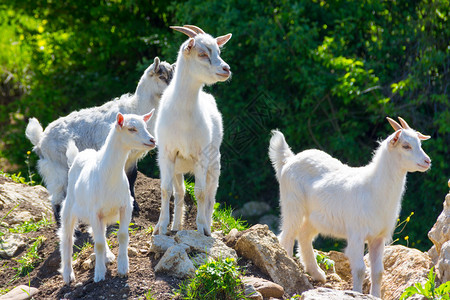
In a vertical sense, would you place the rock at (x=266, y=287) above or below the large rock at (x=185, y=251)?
below

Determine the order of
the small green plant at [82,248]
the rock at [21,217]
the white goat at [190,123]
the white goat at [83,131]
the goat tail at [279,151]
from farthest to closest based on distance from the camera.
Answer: the white goat at [83,131], the rock at [21,217], the goat tail at [279,151], the small green plant at [82,248], the white goat at [190,123]

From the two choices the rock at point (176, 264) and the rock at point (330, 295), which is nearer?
the rock at point (330, 295)

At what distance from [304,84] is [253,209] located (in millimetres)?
2493

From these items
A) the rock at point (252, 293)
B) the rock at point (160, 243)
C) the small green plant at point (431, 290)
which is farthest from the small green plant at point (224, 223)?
the small green plant at point (431, 290)

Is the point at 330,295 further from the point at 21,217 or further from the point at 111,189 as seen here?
the point at 21,217

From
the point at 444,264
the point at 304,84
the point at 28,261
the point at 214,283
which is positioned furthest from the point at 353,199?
the point at 304,84

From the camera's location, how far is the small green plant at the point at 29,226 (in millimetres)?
6981

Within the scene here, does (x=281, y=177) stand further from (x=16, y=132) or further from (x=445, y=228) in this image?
(x=16, y=132)

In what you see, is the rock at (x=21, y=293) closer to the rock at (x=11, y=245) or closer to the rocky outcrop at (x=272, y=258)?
the rock at (x=11, y=245)

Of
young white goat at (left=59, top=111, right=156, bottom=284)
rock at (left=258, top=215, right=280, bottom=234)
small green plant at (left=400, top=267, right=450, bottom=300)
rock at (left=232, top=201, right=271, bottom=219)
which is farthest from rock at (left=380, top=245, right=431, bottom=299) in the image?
rock at (left=232, top=201, right=271, bottom=219)

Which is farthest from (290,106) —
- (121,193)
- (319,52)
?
(121,193)

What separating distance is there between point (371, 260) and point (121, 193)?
2.31 meters

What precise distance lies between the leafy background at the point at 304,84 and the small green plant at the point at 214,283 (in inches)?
216

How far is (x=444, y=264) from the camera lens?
5473mm
